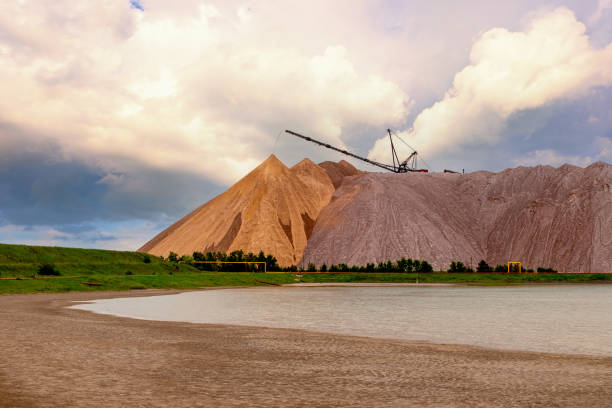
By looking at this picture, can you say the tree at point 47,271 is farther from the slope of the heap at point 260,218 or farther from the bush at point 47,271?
the slope of the heap at point 260,218

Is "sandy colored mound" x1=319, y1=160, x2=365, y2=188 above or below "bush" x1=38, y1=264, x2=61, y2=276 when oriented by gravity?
above

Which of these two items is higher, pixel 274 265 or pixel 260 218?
pixel 260 218

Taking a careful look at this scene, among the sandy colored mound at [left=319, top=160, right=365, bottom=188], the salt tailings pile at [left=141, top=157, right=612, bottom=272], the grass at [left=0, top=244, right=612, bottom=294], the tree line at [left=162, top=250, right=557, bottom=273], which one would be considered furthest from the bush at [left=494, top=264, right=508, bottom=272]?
the sandy colored mound at [left=319, top=160, right=365, bottom=188]

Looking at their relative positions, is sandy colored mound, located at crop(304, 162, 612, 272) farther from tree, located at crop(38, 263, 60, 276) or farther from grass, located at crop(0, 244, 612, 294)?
tree, located at crop(38, 263, 60, 276)

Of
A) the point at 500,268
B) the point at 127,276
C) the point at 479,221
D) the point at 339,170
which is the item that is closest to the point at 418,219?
the point at 479,221

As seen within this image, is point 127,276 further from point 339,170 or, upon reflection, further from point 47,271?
point 339,170

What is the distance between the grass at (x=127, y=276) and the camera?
51.8 meters

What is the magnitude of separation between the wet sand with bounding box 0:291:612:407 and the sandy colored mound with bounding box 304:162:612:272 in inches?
4615

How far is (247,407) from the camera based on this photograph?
25.9 feet

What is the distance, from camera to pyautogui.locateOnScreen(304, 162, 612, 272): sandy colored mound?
429 feet

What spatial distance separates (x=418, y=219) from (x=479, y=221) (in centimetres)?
2270

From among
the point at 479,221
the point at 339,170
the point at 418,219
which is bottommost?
the point at 418,219

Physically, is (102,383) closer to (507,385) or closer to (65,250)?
(507,385)

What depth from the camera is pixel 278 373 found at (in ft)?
35.7
